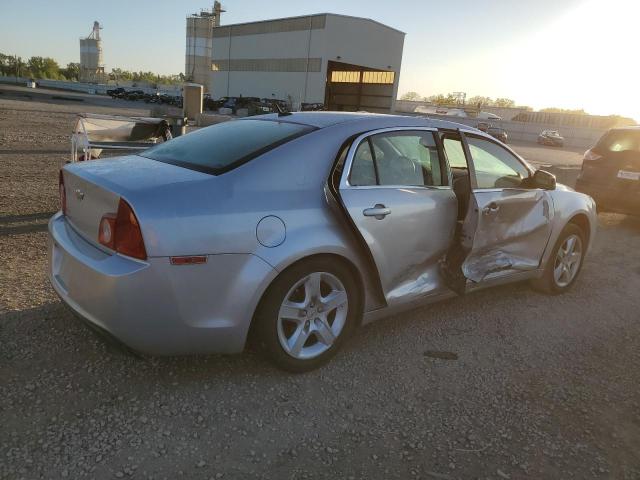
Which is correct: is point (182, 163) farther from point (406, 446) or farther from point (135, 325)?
point (406, 446)

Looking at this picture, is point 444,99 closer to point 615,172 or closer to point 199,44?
point 199,44

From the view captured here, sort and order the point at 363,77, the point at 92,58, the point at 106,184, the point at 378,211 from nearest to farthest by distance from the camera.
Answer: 1. the point at 106,184
2. the point at 378,211
3. the point at 363,77
4. the point at 92,58

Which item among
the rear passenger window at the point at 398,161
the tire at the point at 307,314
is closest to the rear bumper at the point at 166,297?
the tire at the point at 307,314

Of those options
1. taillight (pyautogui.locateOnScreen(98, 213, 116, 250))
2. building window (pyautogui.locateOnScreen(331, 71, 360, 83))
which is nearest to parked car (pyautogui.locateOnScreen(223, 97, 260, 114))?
building window (pyautogui.locateOnScreen(331, 71, 360, 83))

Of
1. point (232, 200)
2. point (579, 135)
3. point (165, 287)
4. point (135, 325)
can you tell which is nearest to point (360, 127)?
point (232, 200)

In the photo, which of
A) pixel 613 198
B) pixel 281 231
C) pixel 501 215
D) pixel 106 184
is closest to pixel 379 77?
pixel 613 198

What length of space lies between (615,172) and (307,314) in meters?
6.84

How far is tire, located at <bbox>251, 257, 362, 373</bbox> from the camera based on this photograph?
288cm

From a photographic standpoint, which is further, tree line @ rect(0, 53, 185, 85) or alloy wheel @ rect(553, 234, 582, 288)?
tree line @ rect(0, 53, 185, 85)

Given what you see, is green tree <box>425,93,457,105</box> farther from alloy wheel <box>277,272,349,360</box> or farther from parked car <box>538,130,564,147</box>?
alloy wheel <box>277,272,349,360</box>

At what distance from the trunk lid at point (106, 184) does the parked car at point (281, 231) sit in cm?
1

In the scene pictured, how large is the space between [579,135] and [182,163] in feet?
181

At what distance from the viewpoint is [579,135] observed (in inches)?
1983

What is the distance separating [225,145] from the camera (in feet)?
10.8
